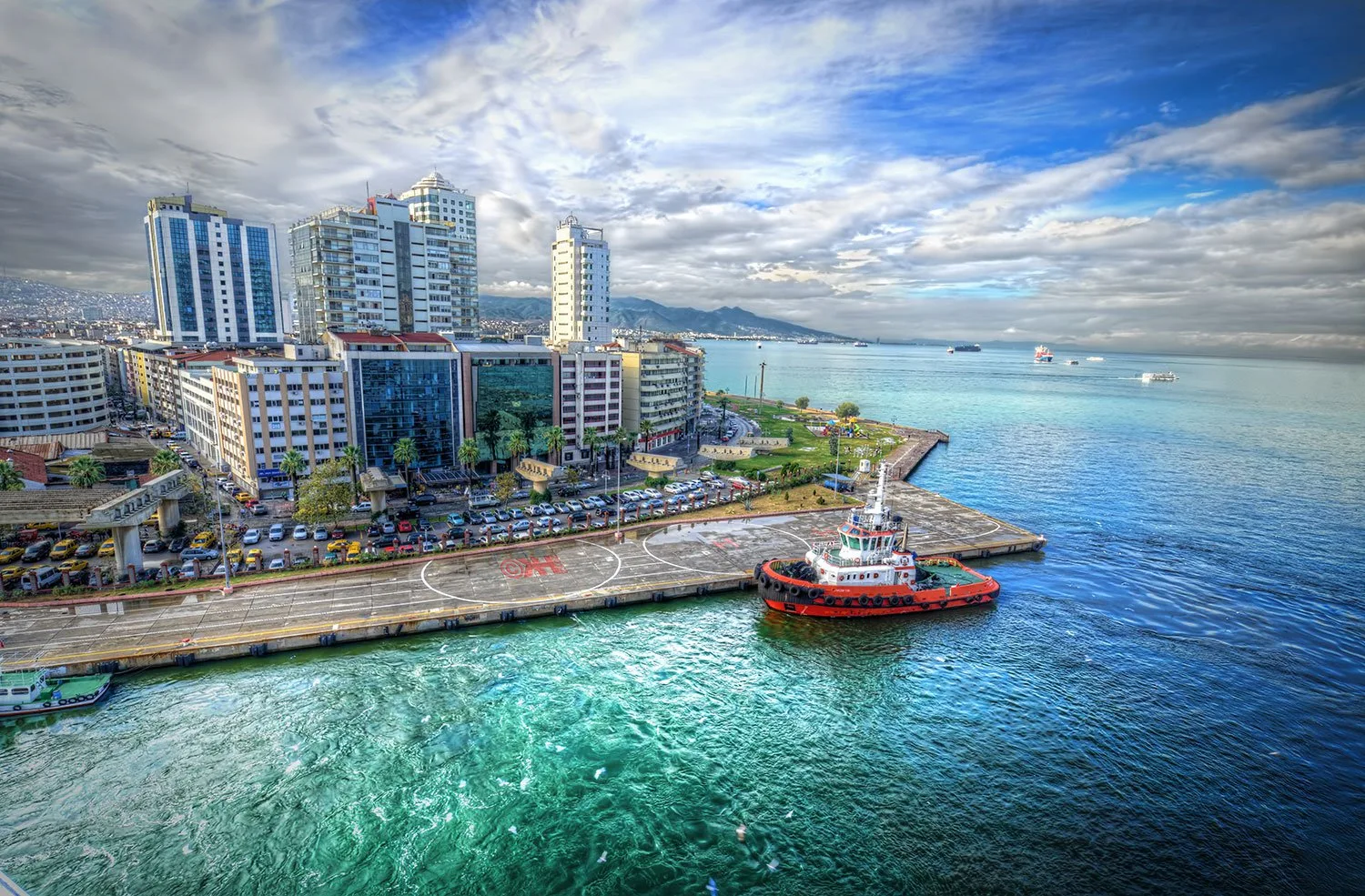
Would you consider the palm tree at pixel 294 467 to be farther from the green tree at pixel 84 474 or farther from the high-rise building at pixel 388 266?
the high-rise building at pixel 388 266

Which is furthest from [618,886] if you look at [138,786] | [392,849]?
[138,786]

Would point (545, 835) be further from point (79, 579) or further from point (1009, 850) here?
point (79, 579)

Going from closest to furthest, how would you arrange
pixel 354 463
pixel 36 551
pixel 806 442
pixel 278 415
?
1. pixel 36 551
2. pixel 354 463
3. pixel 278 415
4. pixel 806 442

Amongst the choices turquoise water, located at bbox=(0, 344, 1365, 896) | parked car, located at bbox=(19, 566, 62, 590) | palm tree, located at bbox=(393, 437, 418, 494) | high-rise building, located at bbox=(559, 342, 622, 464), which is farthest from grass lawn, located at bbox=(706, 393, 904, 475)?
parked car, located at bbox=(19, 566, 62, 590)

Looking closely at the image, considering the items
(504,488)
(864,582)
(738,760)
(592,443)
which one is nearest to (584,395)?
(592,443)

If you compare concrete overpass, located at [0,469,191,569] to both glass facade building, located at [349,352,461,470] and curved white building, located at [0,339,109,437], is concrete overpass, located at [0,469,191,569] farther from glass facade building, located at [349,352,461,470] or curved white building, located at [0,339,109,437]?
curved white building, located at [0,339,109,437]

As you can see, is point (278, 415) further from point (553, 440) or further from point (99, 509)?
point (553, 440)
